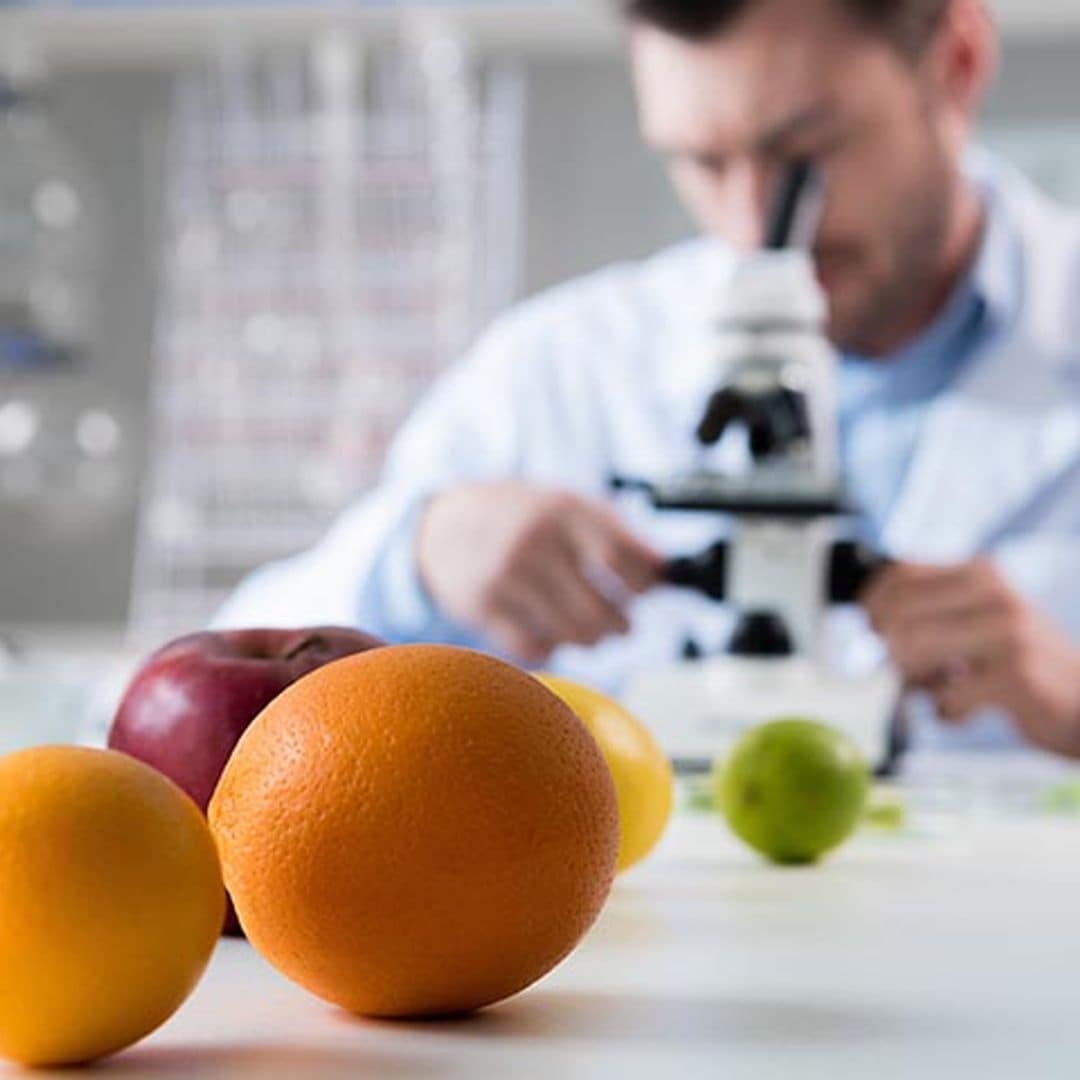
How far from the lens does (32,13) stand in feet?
12.3

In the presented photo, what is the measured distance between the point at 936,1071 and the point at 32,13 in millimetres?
3546

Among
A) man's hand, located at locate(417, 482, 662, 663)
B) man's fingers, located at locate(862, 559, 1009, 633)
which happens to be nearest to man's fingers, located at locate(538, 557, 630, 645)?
man's hand, located at locate(417, 482, 662, 663)

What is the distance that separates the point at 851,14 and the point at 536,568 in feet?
2.71

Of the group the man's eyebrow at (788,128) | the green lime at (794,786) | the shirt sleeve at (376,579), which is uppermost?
the man's eyebrow at (788,128)

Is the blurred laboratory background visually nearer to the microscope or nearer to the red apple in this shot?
the microscope

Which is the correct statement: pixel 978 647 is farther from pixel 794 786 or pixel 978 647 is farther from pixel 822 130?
pixel 794 786

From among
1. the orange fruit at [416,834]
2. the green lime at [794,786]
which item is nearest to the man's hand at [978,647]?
the green lime at [794,786]

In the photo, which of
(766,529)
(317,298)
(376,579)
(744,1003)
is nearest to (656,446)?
(376,579)

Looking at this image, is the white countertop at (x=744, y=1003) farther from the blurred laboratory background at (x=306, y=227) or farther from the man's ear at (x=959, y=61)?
the blurred laboratory background at (x=306, y=227)

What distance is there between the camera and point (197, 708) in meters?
0.75

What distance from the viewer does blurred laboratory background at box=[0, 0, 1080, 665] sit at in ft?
12.4

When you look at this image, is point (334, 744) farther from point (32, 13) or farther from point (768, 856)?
point (32, 13)

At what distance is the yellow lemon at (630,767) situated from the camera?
32.6 inches

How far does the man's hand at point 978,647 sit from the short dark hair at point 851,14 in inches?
28.8
